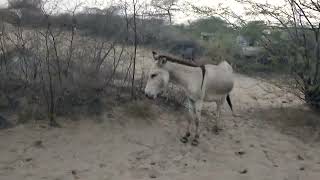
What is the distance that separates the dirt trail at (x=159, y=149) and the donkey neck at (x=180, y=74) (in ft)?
3.53

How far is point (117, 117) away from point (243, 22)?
4.06 metres

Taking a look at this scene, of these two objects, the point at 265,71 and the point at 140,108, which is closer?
the point at 140,108

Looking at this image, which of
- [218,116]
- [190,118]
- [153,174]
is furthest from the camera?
[218,116]

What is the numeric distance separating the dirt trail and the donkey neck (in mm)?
1077

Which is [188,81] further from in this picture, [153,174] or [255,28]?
[255,28]

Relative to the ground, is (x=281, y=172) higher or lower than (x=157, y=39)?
lower

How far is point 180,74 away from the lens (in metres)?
7.11

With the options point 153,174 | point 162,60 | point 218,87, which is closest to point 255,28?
point 218,87

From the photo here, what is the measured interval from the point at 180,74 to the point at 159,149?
4.25ft

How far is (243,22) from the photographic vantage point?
10.1 m

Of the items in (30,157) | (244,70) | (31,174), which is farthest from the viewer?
(244,70)

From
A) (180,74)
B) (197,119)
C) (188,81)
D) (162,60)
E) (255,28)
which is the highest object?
(255,28)

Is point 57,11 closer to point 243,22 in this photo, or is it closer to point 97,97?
point 97,97

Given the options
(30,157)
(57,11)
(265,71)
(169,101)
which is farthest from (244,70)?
(30,157)
